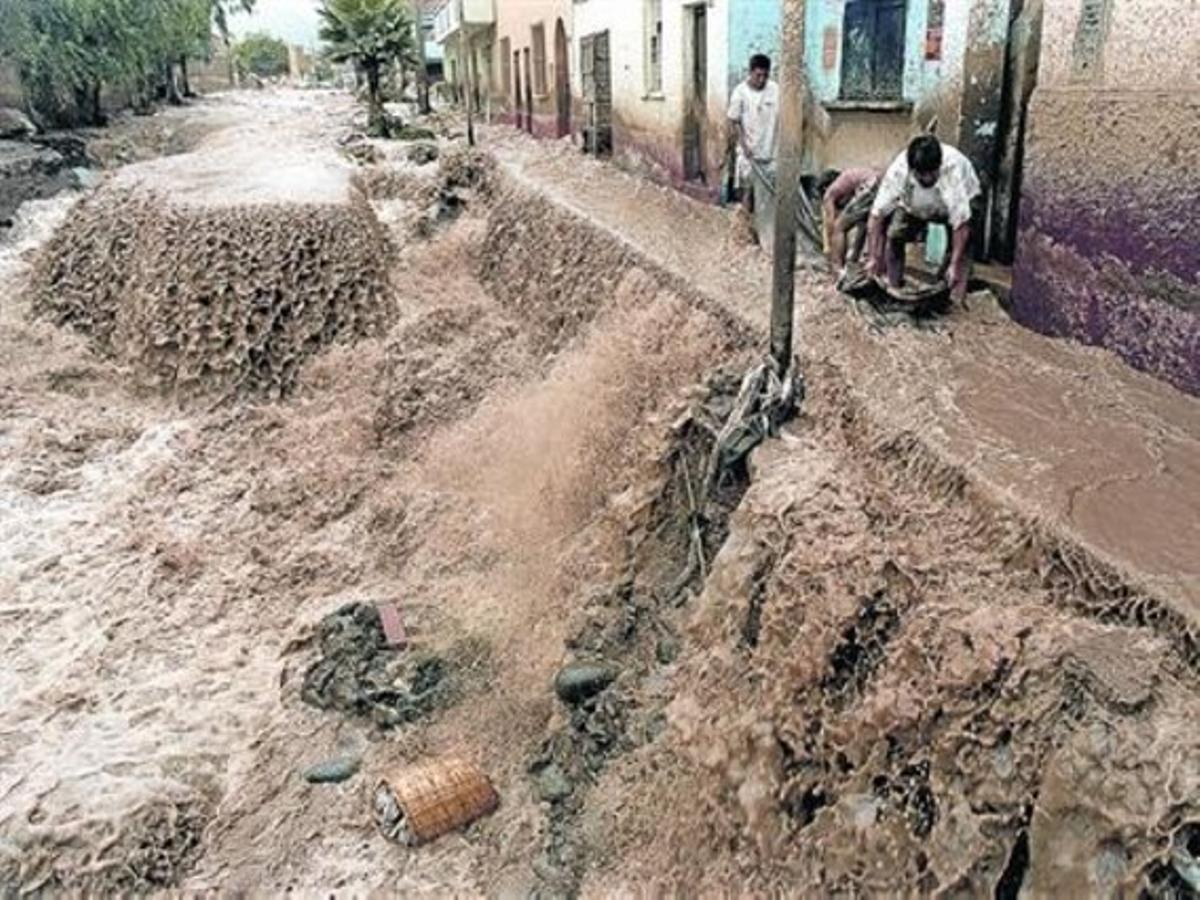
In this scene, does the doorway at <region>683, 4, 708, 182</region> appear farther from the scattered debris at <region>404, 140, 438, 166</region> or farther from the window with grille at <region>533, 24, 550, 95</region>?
the window with grille at <region>533, 24, 550, 95</region>

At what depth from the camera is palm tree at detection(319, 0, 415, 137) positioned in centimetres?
2155

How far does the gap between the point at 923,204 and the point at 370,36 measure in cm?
1857

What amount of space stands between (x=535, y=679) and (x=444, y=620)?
80 centimetres

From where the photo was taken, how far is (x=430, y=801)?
13.8 ft

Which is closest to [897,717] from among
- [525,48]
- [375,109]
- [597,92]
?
[597,92]

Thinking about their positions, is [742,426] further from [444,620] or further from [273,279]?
[273,279]

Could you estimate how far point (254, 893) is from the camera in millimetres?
3996

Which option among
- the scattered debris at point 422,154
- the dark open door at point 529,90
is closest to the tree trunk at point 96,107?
the scattered debris at point 422,154

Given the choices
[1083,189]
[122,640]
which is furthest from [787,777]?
[122,640]

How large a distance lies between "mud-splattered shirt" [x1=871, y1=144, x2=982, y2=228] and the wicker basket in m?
3.56

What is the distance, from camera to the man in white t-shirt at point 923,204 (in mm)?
5543

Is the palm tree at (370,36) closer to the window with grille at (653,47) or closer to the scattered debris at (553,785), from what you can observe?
the window with grille at (653,47)

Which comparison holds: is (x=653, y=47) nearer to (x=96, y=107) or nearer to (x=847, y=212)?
(x=847, y=212)

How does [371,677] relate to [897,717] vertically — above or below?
below
